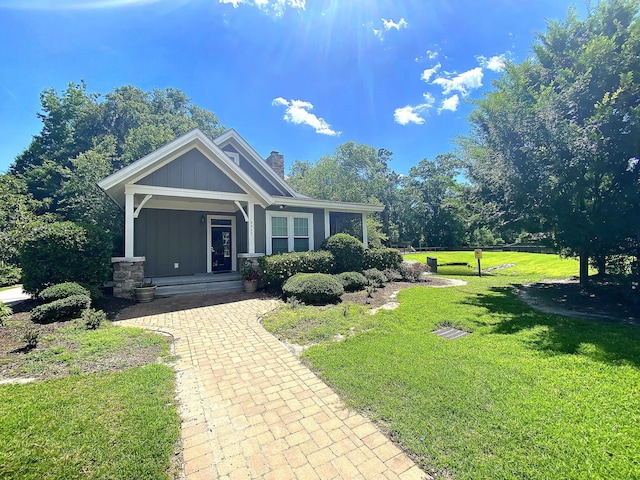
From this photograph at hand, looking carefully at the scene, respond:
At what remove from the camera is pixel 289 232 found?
1267 centimetres

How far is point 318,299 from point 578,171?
815cm

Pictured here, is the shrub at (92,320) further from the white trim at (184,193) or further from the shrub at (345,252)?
the shrub at (345,252)

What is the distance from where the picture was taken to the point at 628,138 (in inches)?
282

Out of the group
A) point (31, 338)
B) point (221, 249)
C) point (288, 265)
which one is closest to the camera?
point (31, 338)

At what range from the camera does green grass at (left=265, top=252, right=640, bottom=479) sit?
239 centimetres

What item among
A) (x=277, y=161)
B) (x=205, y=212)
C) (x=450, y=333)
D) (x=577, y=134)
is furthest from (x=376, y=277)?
(x=277, y=161)

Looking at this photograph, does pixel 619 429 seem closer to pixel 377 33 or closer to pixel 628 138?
pixel 628 138

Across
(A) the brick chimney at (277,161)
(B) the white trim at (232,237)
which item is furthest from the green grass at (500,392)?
(A) the brick chimney at (277,161)

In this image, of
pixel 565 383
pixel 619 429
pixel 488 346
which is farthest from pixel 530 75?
pixel 619 429

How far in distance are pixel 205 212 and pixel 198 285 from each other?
4016 millimetres

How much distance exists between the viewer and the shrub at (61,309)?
20.8 ft

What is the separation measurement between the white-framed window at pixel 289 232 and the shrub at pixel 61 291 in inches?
246

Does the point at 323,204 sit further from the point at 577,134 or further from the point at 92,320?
the point at 92,320

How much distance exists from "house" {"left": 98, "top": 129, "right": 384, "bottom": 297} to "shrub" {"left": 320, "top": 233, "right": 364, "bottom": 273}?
120cm
